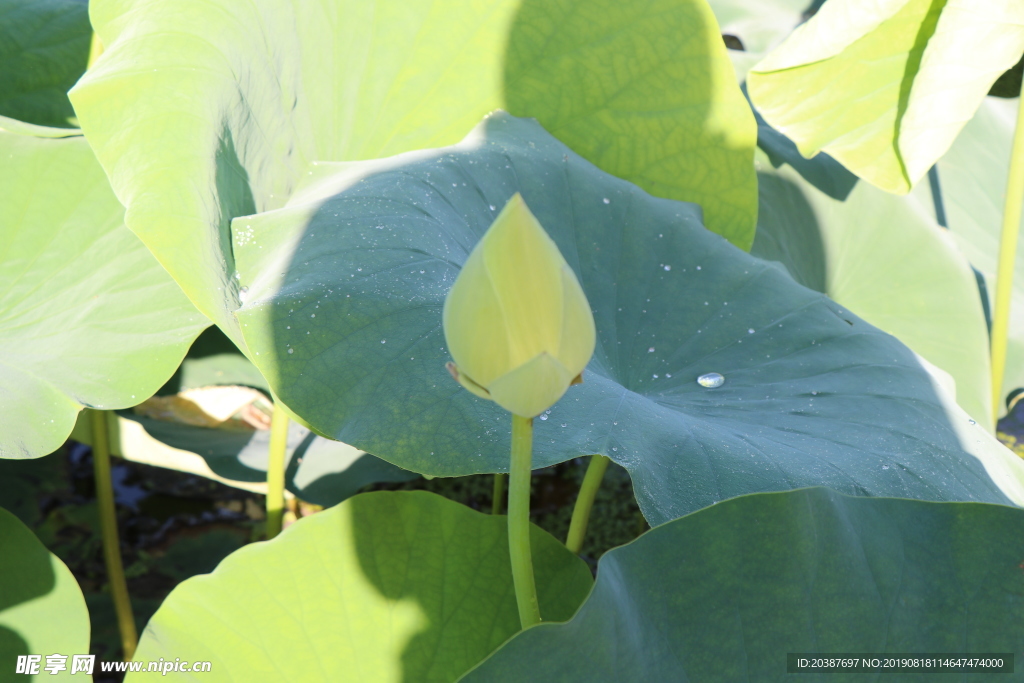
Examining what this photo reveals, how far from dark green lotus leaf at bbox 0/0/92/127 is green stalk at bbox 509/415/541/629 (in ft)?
3.66

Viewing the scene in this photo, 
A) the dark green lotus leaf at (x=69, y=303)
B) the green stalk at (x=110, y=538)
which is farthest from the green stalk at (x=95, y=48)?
the green stalk at (x=110, y=538)

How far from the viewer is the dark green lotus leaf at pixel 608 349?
0.60 m

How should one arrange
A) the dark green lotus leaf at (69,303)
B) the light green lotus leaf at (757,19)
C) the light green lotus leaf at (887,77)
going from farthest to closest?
1. the light green lotus leaf at (757,19)
2. the light green lotus leaf at (887,77)
3. the dark green lotus leaf at (69,303)

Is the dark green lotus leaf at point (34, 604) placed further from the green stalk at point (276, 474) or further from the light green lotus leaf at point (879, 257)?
the light green lotus leaf at point (879, 257)

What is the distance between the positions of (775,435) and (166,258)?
23.1 inches

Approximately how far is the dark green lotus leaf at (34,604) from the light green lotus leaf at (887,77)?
1.12 metres

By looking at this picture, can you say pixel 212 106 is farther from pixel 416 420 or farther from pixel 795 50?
pixel 795 50

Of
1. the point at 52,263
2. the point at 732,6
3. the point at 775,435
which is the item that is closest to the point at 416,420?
the point at 775,435

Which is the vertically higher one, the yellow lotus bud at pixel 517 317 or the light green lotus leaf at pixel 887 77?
the yellow lotus bud at pixel 517 317

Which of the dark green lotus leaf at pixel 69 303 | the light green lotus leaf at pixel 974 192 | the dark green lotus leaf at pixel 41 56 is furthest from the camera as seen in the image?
the light green lotus leaf at pixel 974 192

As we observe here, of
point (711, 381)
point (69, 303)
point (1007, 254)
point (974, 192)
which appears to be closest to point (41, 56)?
point (69, 303)

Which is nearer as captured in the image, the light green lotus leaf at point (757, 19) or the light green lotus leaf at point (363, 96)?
the light green lotus leaf at point (363, 96)

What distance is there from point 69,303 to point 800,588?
2.68 feet

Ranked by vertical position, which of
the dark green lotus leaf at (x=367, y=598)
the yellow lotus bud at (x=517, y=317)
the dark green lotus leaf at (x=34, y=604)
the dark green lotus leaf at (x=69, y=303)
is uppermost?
the yellow lotus bud at (x=517, y=317)
